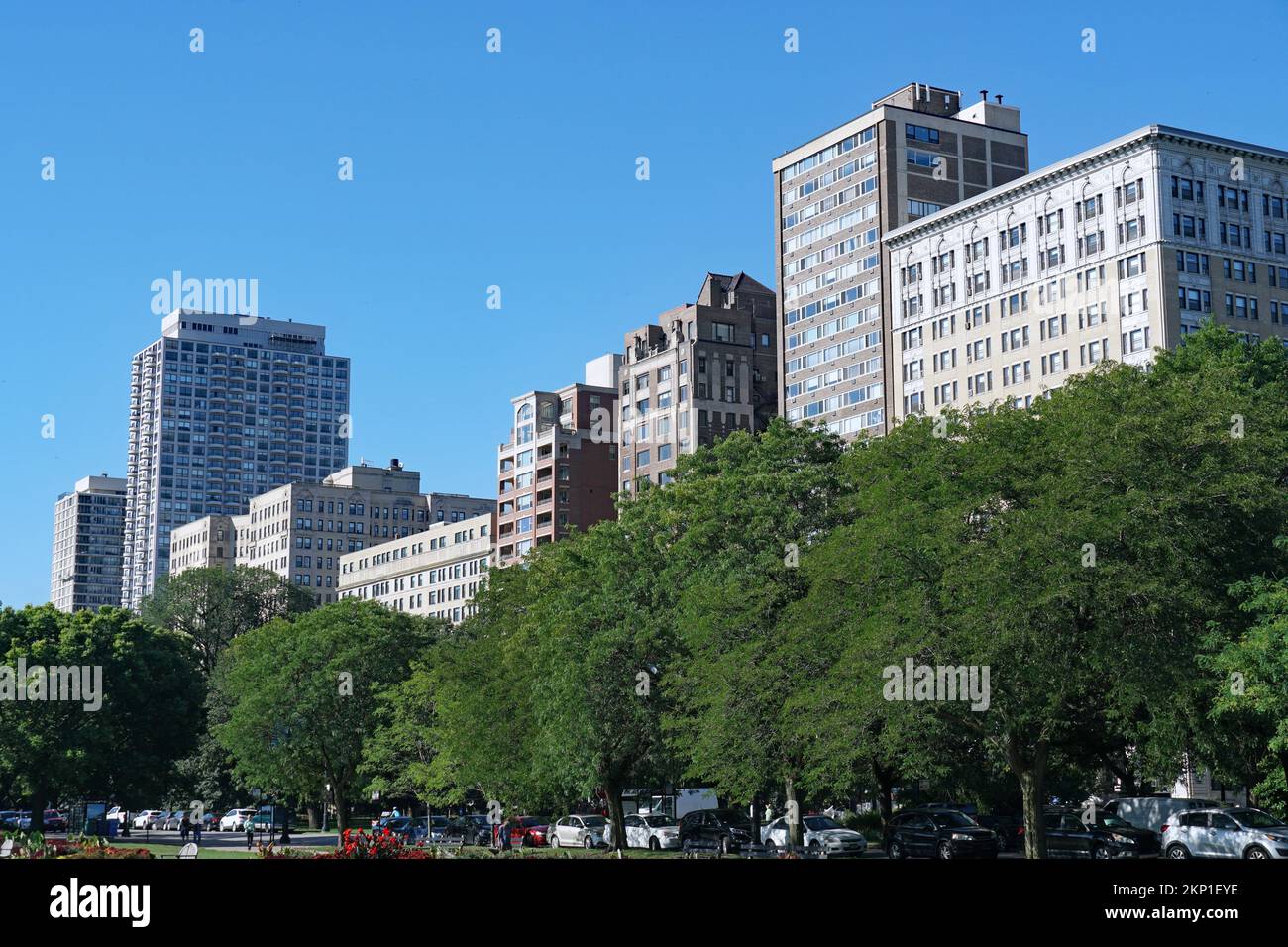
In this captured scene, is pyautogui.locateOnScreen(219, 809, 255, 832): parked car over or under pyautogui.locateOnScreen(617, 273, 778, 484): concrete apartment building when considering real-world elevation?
under

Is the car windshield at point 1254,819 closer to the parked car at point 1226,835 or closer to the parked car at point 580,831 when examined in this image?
Answer: the parked car at point 1226,835

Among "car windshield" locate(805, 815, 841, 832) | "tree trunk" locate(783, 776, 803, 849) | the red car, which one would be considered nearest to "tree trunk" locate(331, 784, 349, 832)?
the red car

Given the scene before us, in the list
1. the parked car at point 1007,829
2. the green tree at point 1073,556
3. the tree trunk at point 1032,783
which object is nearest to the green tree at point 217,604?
the parked car at point 1007,829

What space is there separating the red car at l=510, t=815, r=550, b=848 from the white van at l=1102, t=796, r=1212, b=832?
31418 mm

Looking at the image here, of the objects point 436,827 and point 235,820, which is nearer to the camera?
point 436,827

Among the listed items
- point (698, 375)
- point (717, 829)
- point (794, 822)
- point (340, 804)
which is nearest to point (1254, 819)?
point (794, 822)

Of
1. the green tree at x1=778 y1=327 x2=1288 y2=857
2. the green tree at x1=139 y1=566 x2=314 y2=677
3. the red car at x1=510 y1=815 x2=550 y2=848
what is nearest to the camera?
the green tree at x1=778 y1=327 x2=1288 y2=857

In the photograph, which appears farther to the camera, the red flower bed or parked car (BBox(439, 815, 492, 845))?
parked car (BBox(439, 815, 492, 845))

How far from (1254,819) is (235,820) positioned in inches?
3451

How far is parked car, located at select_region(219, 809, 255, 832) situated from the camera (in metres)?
117

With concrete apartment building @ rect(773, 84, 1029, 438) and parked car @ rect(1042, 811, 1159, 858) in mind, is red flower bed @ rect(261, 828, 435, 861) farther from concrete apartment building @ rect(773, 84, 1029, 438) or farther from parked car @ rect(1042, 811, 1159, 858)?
concrete apartment building @ rect(773, 84, 1029, 438)

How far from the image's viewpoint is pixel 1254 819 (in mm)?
48344

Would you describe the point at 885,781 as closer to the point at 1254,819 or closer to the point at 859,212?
the point at 1254,819

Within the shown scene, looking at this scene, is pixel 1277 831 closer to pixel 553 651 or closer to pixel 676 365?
pixel 553 651
